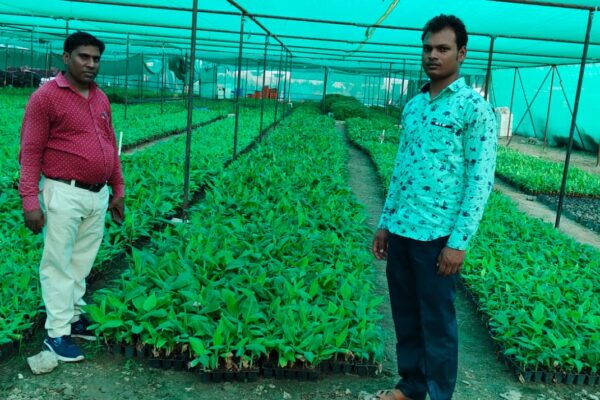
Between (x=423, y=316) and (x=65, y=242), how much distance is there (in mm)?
1960

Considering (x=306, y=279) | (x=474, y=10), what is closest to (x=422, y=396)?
(x=306, y=279)

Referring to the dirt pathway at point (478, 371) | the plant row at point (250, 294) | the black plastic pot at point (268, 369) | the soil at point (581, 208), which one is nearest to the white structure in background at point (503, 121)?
the soil at point (581, 208)

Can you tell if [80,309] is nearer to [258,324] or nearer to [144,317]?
[144,317]

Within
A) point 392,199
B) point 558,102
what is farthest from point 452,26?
point 558,102

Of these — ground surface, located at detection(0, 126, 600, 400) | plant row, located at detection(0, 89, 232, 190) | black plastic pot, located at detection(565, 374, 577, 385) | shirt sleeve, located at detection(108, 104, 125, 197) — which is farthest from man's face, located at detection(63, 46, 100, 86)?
plant row, located at detection(0, 89, 232, 190)

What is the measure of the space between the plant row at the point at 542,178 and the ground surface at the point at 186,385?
8043 mm

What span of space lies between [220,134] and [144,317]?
11046 millimetres

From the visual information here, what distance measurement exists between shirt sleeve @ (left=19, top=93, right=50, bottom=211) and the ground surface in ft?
3.21

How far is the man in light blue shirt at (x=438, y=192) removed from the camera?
255 cm

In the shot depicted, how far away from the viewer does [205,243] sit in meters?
4.76

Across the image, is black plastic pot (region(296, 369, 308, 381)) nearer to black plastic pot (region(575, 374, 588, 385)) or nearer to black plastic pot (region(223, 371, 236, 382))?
black plastic pot (region(223, 371, 236, 382))

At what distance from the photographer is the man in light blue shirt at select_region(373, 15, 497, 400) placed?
2.55 m

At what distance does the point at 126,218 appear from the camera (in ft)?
18.1

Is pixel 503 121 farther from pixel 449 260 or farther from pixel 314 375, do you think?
pixel 449 260
